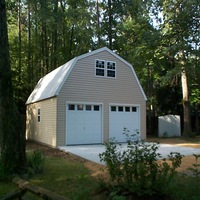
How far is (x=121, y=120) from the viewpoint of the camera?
16.7 meters

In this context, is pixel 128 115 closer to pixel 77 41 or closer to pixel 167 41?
pixel 167 41

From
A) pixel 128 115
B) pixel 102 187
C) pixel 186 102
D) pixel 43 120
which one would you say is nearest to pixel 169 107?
pixel 186 102

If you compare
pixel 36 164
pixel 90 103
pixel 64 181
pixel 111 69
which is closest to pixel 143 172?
pixel 64 181

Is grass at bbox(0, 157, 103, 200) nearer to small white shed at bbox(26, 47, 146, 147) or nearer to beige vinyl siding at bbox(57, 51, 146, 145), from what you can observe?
small white shed at bbox(26, 47, 146, 147)

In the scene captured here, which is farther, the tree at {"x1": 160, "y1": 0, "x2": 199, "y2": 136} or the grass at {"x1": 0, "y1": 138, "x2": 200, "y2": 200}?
the tree at {"x1": 160, "y1": 0, "x2": 199, "y2": 136}

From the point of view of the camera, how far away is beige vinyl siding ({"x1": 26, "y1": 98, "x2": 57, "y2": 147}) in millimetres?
14925

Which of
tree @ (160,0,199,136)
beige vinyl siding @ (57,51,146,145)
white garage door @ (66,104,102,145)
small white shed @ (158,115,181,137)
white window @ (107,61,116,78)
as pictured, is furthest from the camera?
small white shed @ (158,115,181,137)

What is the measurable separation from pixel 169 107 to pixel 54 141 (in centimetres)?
1527

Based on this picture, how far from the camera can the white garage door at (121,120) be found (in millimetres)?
16375

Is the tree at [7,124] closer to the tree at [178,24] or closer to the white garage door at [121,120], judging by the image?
the tree at [178,24]

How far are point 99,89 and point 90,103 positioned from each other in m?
1.10

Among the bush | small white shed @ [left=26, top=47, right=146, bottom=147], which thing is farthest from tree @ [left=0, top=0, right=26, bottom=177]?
small white shed @ [left=26, top=47, right=146, bottom=147]

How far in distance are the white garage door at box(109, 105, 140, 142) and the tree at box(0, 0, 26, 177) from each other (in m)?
9.29

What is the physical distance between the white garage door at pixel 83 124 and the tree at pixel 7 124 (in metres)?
7.47
